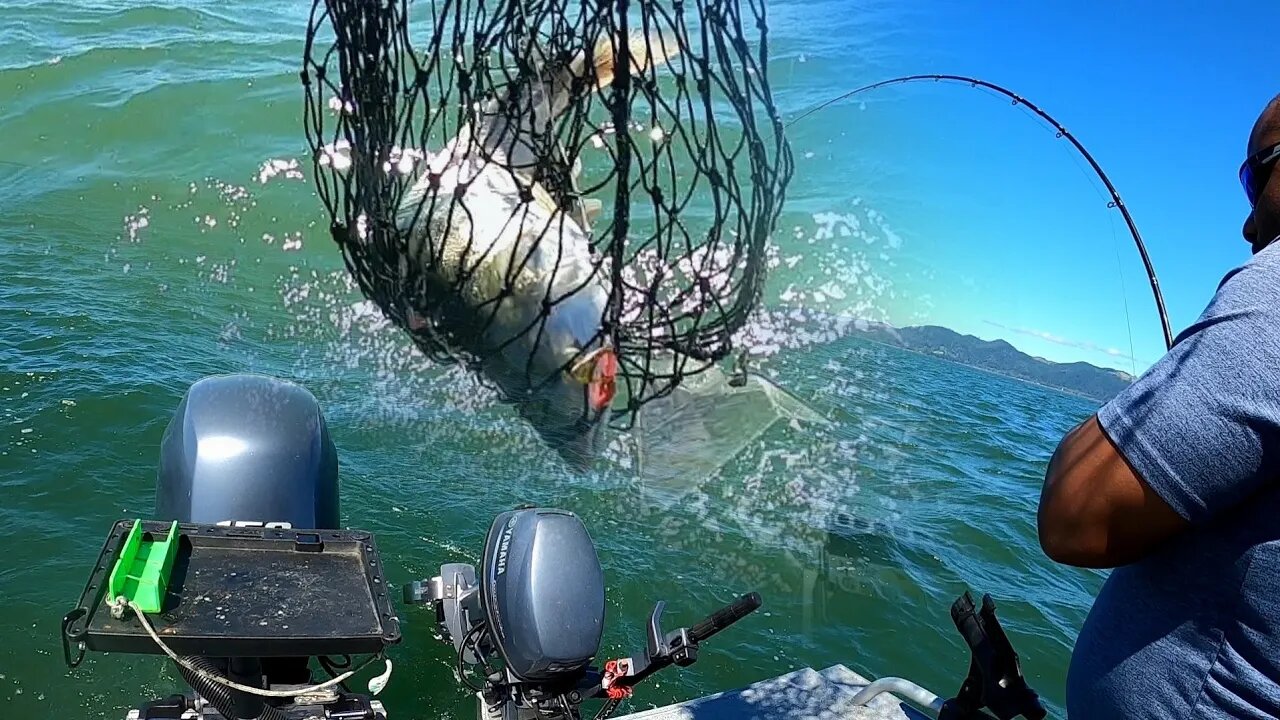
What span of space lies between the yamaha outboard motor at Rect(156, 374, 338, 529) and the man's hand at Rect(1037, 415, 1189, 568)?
98.5 inches

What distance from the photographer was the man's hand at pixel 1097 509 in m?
1.33

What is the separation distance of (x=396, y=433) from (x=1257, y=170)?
5.73 meters

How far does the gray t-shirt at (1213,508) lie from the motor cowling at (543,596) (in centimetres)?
152

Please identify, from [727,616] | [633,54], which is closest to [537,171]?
[633,54]

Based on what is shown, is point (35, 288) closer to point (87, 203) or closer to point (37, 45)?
point (87, 203)

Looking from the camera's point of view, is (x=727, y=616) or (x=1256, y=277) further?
(x=727, y=616)

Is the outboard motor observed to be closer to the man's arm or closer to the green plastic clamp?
the green plastic clamp

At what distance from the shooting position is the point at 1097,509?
137 centimetres

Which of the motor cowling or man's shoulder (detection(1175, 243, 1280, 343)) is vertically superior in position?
man's shoulder (detection(1175, 243, 1280, 343))

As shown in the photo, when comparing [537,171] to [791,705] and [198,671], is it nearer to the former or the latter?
[198,671]

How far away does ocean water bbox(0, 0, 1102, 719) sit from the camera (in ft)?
15.4

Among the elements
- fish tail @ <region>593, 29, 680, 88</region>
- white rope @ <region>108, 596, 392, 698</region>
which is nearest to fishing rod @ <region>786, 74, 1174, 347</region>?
fish tail @ <region>593, 29, 680, 88</region>

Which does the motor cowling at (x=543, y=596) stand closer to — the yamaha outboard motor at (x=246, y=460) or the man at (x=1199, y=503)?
the yamaha outboard motor at (x=246, y=460)

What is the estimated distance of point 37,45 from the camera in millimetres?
14805
